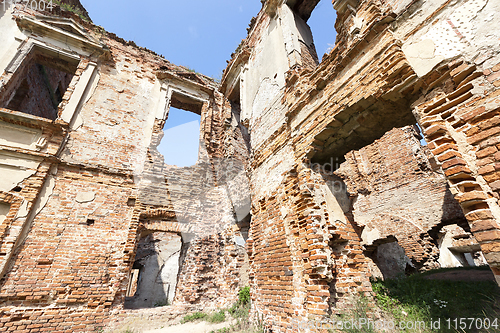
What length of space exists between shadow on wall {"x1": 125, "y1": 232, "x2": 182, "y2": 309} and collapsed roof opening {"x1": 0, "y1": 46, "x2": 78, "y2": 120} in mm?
6961

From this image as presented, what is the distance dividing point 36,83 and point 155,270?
934cm

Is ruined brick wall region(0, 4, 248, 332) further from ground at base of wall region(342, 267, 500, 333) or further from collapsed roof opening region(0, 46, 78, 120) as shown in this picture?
ground at base of wall region(342, 267, 500, 333)

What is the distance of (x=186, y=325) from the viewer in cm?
→ 538

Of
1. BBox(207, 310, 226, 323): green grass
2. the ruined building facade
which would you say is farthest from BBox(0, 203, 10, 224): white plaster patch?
BBox(207, 310, 226, 323): green grass

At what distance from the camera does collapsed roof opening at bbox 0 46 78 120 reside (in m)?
6.48

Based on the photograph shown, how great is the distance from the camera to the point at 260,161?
17.0ft

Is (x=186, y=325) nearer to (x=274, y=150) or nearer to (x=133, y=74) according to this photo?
(x=274, y=150)

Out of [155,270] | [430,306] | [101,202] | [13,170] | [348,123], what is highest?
[13,170]

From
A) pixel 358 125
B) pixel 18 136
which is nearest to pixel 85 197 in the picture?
pixel 18 136

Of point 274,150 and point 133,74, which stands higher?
point 133,74

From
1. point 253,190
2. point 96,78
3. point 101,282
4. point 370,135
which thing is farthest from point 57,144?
point 370,135

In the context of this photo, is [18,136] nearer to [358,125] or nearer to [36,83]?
[36,83]

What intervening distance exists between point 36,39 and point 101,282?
7.37m

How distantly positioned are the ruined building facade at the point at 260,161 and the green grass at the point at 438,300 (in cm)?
75
